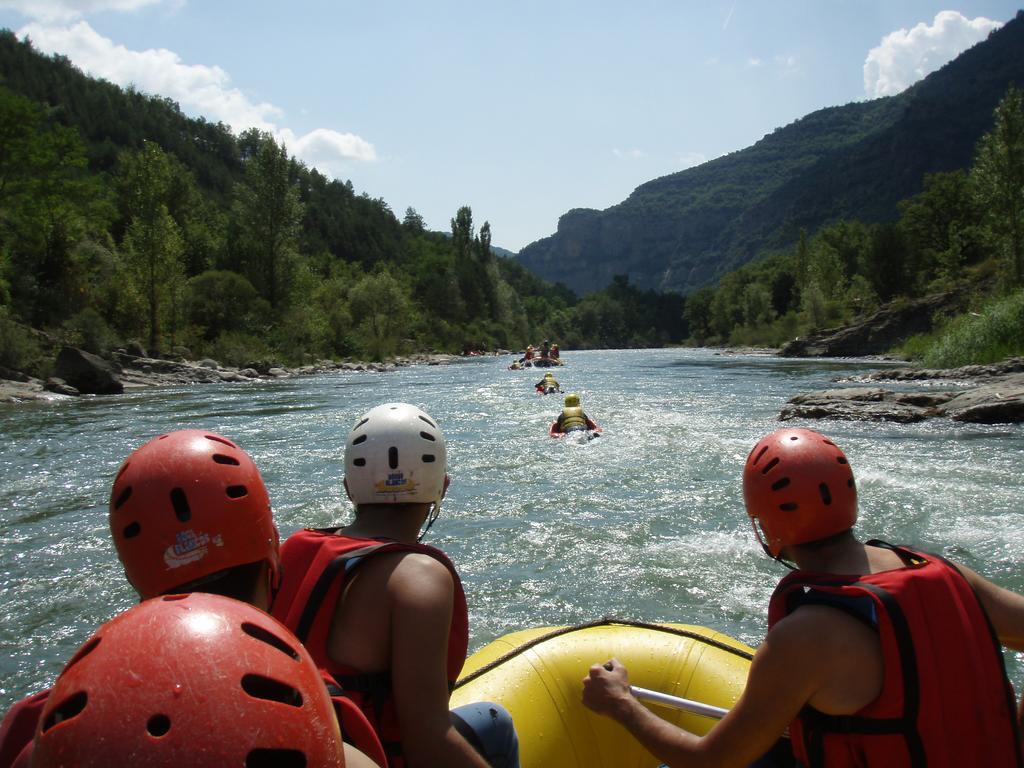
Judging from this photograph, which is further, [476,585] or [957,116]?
[957,116]

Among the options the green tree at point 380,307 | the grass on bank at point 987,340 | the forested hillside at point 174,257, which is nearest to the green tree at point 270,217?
the forested hillside at point 174,257

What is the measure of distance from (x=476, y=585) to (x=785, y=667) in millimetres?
4480

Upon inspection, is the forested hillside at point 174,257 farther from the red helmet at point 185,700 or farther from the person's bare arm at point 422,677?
the red helmet at point 185,700

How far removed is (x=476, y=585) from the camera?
6.13 metres

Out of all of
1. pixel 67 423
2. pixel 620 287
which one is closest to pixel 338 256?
pixel 620 287

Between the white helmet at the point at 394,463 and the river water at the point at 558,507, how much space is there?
2.99m

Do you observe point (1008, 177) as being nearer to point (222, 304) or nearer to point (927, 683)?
point (222, 304)

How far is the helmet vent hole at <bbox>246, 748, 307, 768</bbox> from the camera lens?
0.93m

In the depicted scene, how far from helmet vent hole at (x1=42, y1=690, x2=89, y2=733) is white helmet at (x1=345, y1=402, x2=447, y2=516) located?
1463 millimetres

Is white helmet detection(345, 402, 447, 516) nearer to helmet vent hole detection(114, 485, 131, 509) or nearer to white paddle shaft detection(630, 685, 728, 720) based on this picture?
helmet vent hole detection(114, 485, 131, 509)

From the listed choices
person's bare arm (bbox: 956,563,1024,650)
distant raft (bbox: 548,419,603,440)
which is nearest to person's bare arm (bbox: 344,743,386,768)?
person's bare arm (bbox: 956,563,1024,650)

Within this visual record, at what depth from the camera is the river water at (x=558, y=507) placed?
222 inches

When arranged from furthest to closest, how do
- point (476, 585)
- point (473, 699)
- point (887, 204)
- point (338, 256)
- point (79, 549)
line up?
point (887, 204) < point (338, 256) < point (79, 549) < point (476, 585) < point (473, 699)

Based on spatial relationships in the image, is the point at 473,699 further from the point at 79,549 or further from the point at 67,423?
the point at 67,423
